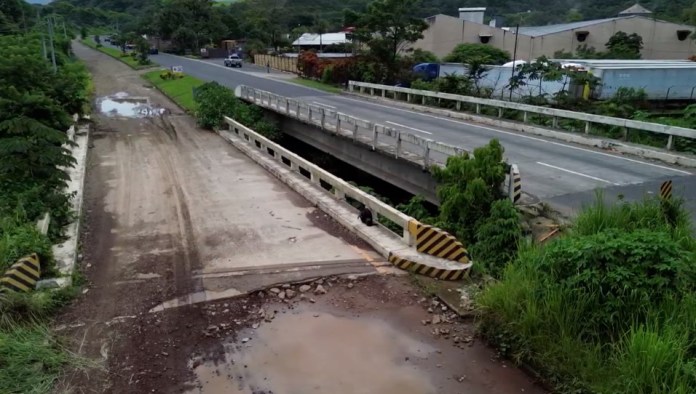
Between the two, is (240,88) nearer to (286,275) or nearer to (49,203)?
(49,203)

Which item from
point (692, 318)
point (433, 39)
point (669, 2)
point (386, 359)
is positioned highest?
point (669, 2)

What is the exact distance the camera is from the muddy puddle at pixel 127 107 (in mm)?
30925

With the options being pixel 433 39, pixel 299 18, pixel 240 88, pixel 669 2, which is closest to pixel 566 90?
pixel 240 88

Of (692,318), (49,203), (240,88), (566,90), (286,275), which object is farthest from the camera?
(240,88)

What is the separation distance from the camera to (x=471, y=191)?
10320 millimetres

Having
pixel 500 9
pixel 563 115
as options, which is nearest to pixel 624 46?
pixel 563 115

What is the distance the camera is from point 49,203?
35.6ft

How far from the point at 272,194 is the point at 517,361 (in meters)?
8.80

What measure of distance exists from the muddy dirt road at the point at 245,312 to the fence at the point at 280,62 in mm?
43906

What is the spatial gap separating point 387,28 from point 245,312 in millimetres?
35644

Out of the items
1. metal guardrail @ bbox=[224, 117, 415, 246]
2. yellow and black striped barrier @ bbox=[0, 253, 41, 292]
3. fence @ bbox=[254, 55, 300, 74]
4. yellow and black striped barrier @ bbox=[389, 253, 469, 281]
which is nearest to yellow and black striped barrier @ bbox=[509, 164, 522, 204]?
metal guardrail @ bbox=[224, 117, 415, 246]

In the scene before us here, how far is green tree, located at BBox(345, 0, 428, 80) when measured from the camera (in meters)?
39.2

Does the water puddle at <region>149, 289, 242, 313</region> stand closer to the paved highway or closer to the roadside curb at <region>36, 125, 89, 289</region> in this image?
the roadside curb at <region>36, 125, 89, 289</region>

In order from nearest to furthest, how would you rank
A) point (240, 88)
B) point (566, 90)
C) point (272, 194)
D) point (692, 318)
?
point (692, 318), point (272, 194), point (566, 90), point (240, 88)
